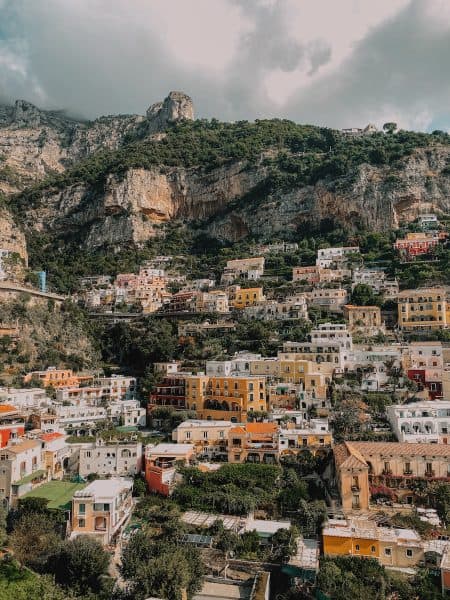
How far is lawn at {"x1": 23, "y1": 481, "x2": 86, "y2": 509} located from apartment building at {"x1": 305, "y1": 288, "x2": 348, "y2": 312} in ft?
111

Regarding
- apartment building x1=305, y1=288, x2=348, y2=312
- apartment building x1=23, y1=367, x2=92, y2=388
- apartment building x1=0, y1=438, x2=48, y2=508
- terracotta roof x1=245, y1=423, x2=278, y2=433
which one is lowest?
apartment building x1=0, y1=438, x2=48, y2=508

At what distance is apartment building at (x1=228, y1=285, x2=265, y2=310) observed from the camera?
196ft

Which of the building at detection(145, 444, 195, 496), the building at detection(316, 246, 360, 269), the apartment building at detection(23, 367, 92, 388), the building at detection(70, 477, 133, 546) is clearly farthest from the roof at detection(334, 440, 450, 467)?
the building at detection(316, 246, 360, 269)

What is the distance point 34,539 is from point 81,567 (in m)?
3.73

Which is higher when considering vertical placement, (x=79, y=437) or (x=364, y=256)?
(x=364, y=256)

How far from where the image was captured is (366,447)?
29.2m

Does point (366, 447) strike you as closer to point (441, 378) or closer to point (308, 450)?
point (308, 450)

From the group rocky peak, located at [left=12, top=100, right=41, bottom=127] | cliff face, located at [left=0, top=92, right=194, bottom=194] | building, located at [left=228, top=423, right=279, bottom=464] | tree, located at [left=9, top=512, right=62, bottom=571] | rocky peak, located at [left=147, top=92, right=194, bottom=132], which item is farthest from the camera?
rocky peak, located at [left=12, top=100, right=41, bottom=127]

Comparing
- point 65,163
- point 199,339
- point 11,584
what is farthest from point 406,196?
point 65,163

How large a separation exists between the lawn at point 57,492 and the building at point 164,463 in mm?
3751

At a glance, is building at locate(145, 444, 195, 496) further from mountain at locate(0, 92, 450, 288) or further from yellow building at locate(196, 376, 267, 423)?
mountain at locate(0, 92, 450, 288)

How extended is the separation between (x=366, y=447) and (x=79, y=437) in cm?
1915

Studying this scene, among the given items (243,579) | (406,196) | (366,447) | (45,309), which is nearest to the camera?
(243,579)

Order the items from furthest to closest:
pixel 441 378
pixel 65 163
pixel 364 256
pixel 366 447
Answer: pixel 65 163 → pixel 364 256 → pixel 441 378 → pixel 366 447
